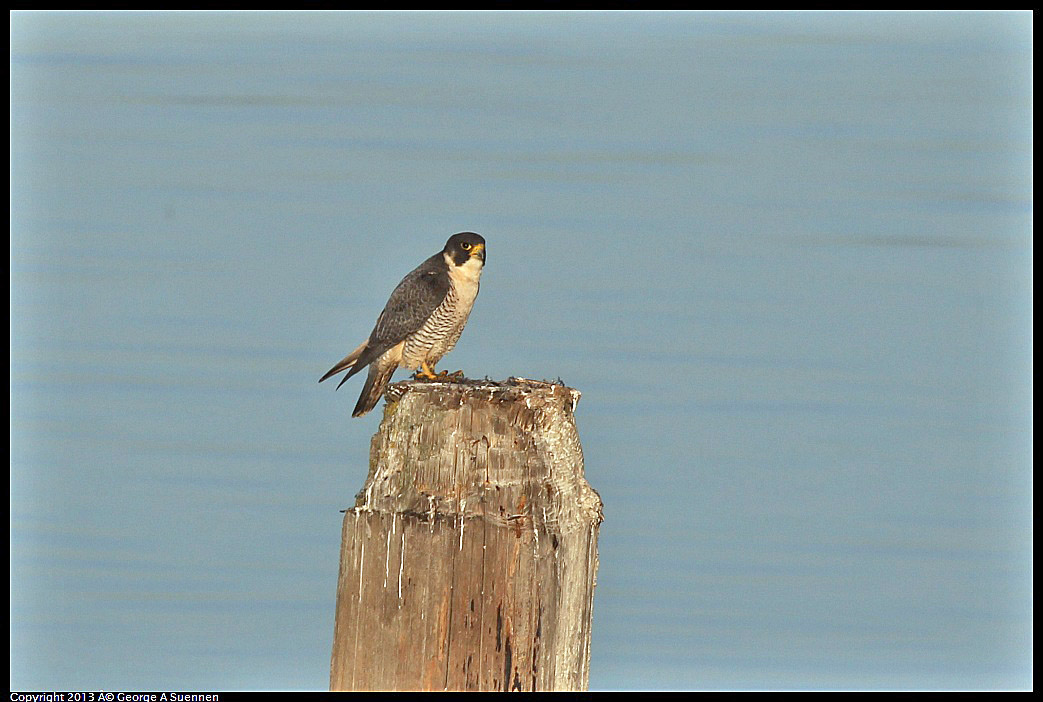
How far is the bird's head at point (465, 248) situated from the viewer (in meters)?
5.38

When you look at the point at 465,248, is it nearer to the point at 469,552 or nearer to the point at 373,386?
the point at 373,386

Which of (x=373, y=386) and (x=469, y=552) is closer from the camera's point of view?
(x=469, y=552)

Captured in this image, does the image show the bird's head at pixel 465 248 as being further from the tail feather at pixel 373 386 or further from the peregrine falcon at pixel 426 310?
the tail feather at pixel 373 386

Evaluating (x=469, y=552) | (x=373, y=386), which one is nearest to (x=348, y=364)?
(x=373, y=386)

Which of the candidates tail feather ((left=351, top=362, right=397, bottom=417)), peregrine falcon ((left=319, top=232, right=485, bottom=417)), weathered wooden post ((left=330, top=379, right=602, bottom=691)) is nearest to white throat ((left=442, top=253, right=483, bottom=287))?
peregrine falcon ((left=319, top=232, right=485, bottom=417))

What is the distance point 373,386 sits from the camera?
534 cm

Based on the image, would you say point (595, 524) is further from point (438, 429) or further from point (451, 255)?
point (451, 255)

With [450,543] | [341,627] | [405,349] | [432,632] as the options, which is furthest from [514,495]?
[405,349]

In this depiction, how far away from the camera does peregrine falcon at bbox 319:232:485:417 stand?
5355 millimetres

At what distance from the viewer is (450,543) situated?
2451 millimetres

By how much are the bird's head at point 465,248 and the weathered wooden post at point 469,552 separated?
2801mm

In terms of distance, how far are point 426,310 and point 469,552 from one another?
3.04m

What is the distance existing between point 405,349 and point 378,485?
2.93 m

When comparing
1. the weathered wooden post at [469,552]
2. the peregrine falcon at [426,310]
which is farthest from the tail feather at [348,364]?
the weathered wooden post at [469,552]
